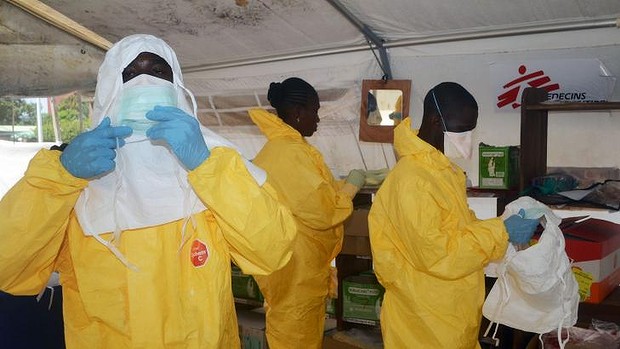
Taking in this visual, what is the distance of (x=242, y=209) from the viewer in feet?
4.30

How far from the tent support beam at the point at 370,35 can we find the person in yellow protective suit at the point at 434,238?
3.44ft

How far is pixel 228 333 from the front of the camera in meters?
1.51

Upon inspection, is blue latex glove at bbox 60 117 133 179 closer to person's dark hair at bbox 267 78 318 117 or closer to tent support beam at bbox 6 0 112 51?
person's dark hair at bbox 267 78 318 117

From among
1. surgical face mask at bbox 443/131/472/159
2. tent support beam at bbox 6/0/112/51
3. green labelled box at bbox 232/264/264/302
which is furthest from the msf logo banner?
tent support beam at bbox 6/0/112/51

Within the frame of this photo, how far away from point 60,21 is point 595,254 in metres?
3.19

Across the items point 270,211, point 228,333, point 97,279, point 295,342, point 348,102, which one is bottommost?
point 295,342

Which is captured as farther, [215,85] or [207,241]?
[215,85]

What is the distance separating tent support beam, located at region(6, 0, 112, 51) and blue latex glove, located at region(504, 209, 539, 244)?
2868mm

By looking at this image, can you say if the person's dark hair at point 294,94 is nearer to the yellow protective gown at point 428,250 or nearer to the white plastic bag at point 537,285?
the yellow protective gown at point 428,250

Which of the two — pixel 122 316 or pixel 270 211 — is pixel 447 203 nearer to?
pixel 270 211

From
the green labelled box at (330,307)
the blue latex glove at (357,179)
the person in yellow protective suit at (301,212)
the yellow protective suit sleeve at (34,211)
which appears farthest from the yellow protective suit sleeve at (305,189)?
the yellow protective suit sleeve at (34,211)

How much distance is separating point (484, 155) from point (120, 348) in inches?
67.6

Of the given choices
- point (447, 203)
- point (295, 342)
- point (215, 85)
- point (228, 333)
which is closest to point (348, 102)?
point (215, 85)

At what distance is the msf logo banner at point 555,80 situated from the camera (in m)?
2.75
